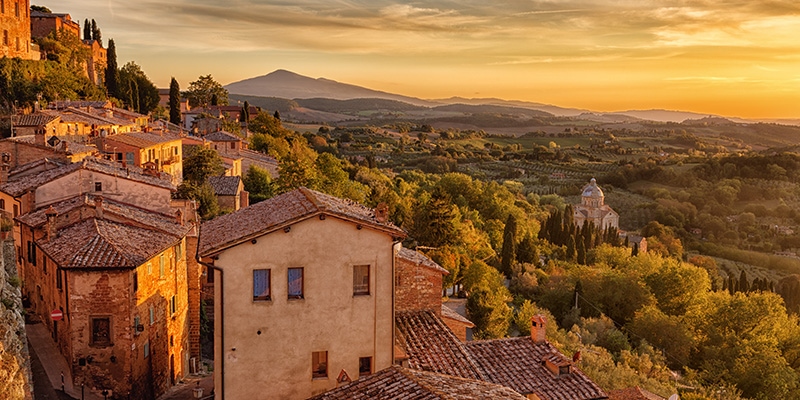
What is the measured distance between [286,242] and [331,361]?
2938 millimetres

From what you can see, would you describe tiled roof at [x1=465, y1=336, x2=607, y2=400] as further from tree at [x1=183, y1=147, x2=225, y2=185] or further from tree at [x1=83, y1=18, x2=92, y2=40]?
tree at [x1=83, y1=18, x2=92, y2=40]

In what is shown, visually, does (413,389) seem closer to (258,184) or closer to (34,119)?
(258,184)

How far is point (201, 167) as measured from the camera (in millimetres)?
42875

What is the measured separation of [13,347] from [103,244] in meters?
3.98

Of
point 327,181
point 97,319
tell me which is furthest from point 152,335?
point 327,181

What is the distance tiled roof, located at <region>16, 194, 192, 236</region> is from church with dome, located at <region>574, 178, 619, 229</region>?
299 feet

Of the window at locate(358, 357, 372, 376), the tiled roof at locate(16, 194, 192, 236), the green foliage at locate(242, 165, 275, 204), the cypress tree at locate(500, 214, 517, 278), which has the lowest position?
the cypress tree at locate(500, 214, 517, 278)

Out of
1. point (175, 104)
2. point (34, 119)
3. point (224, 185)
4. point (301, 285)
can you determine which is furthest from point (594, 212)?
point (301, 285)

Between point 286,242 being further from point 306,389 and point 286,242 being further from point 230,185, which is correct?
point 230,185

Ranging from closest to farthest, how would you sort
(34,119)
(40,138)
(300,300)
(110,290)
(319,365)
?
1. (300,300)
2. (319,365)
3. (110,290)
4. (40,138)
5. (34,119)

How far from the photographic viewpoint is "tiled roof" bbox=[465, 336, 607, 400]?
1791 cm

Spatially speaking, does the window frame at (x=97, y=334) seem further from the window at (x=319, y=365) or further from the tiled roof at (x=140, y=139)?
the tiled roof at (x=140, y=139)

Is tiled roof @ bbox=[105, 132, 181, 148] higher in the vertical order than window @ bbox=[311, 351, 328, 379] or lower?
higher

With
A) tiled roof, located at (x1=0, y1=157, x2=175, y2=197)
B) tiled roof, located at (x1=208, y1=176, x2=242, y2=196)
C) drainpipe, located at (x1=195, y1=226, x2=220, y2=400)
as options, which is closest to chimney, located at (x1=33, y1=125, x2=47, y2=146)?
tiled roof, located at (x1=0, y1=157, x2=175, y2=197)
